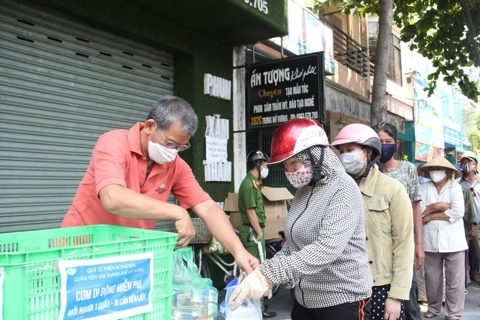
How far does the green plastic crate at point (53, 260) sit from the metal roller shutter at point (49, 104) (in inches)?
105

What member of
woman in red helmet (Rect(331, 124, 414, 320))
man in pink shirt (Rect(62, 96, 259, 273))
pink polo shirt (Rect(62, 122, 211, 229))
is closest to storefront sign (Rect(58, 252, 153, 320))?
man in pink shirt (Rect(62, 96, 259, 273))

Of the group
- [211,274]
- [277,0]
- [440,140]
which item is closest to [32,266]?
[211,274]

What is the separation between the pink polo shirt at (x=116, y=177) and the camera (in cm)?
208

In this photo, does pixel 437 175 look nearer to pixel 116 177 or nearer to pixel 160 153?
pixel 160 153

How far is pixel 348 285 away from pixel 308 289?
0.21 meters

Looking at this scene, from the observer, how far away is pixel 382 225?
282 centimetres

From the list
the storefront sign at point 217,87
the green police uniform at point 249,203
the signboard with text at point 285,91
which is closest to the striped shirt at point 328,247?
the green police uniform at point 249,203

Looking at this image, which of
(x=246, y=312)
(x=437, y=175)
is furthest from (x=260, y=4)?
(x=246, y=312)

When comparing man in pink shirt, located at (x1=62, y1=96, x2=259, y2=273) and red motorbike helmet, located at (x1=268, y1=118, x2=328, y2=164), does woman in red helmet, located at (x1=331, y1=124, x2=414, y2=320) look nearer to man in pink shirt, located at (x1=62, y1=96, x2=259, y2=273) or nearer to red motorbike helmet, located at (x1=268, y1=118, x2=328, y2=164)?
red motorbike helmet, located at (x1=268, y1=118, x2=328, y2=164)

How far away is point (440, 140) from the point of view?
22906mm

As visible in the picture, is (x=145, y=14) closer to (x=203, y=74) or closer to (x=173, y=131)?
(x=203, y=74)

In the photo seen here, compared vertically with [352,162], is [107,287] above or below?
below

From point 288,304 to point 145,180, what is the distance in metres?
4.29

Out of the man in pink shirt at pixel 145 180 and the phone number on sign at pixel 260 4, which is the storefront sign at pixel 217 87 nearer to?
the phone number on sign at pixel 260 4
